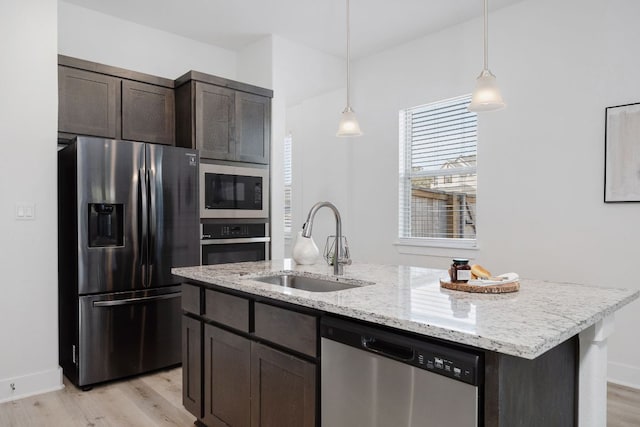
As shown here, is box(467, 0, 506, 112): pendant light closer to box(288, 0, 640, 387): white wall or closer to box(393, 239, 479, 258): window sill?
box(288, 0, 640, 387): white wall

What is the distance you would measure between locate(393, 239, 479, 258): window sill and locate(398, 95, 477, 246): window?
16 mm

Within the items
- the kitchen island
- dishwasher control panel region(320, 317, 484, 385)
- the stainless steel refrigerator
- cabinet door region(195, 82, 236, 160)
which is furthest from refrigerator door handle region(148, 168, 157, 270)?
dishwasher control panel region(320, 317, 484, 385)

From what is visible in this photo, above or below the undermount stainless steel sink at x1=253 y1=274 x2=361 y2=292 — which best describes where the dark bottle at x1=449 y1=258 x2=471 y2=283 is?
above

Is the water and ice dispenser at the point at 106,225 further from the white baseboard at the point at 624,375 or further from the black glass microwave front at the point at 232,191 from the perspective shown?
the white baseboard at the point at 624,375

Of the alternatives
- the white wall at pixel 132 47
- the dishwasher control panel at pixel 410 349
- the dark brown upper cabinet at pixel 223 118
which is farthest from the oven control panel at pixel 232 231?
the dishwasher control panel at pixel 410 349

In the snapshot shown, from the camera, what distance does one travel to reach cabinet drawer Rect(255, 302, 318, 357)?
5.30 ft

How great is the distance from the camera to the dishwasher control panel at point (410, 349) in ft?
3.74

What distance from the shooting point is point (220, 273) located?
7.38ft

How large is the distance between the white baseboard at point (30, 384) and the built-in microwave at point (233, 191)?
1.51m

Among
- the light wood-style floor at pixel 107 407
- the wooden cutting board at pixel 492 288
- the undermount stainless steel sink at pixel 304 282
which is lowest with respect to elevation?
the light wood-style floor at pixel 107 407

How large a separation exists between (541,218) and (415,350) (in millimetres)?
2573

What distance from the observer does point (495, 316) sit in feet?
4.29

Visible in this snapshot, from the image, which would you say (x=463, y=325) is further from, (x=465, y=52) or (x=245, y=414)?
(x=465, y=52)

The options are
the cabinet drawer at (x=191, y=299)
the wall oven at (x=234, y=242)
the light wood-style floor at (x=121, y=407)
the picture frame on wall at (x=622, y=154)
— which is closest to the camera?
the cabinet drawer at (x=191, y=299)
